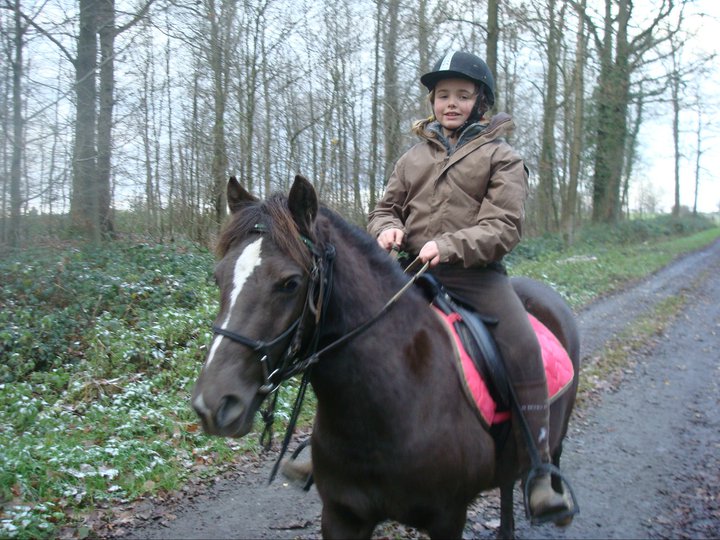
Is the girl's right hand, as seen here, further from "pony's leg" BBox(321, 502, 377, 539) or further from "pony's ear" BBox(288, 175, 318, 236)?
"pony's leg" BBox(321, 502, 377, 539)

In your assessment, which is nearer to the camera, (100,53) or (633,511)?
(633,511)

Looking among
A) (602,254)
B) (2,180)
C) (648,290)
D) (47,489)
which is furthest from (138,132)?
(602,254)

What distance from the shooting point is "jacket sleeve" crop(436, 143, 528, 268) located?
3062 millimetres

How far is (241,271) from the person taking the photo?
239 centimetres

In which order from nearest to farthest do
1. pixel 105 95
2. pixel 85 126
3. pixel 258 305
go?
pixel 258 305 < pixel 85 126 < pixel 105 95

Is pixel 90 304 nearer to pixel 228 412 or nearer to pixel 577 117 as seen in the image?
pixel 228 412

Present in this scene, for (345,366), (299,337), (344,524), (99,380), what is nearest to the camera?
(299,337)

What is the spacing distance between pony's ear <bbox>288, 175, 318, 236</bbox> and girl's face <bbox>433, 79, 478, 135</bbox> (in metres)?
1.44

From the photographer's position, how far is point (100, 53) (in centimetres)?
1187

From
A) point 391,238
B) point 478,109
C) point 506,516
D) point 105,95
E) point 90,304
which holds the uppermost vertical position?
point 105,95

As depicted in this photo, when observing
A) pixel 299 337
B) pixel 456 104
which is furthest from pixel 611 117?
pixel 299 337

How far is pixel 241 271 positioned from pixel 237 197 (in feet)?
1.73

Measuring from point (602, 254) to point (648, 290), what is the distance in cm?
651

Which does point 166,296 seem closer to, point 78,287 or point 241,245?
point 78,287
